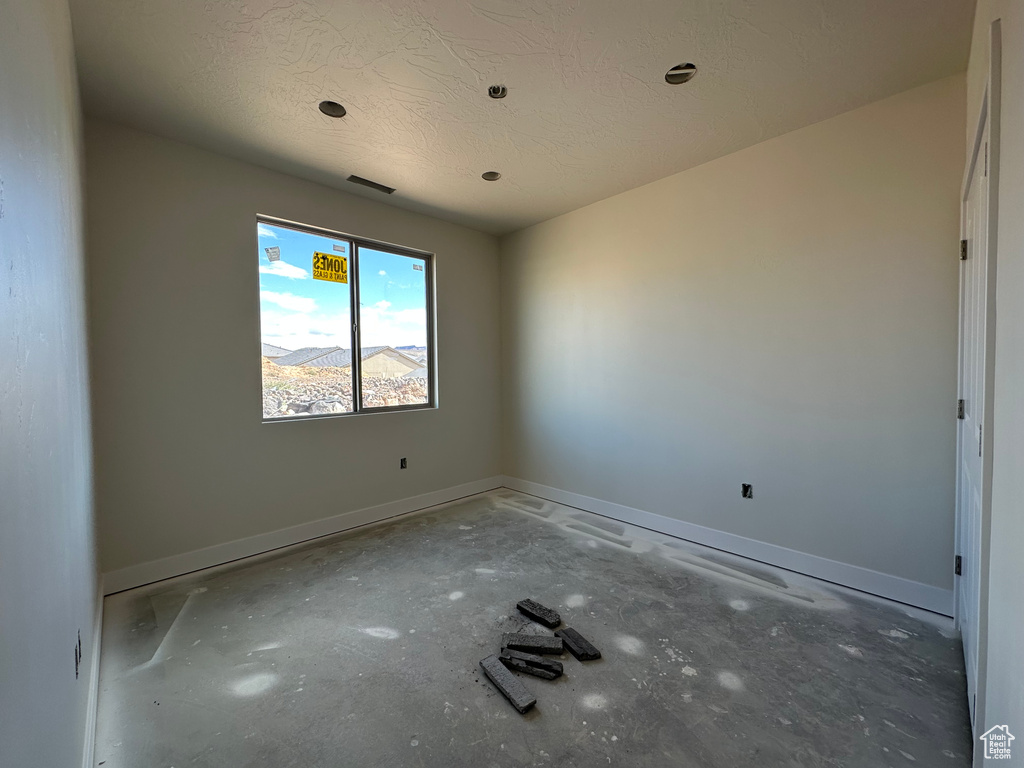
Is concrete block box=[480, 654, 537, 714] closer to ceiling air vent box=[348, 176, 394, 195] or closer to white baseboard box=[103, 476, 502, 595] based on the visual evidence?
white baseboard box=[103, 476, 502, 595]

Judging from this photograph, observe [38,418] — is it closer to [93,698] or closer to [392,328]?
[93,698]

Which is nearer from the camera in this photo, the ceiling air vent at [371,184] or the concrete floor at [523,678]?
the concrete floor at [523,678]

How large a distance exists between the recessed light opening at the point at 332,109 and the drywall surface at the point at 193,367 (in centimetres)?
106

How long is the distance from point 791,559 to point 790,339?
4.82 ft

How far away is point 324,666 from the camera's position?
1923 mm

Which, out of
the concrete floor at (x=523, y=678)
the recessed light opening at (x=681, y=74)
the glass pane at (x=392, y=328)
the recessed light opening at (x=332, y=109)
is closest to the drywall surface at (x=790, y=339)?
the concrete floor at (x=523, y=678)

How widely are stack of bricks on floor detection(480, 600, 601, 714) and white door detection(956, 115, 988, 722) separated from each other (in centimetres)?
142

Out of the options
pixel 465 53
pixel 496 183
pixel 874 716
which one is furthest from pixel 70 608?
pixel 496 183

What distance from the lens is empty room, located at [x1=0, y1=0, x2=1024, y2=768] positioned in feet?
4.17

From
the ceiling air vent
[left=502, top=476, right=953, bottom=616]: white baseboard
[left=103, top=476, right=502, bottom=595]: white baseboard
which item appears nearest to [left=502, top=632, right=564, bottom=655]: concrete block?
[left=502, top=476, right=953, bottom=616]: white baseboard

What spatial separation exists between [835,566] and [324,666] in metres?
2.97

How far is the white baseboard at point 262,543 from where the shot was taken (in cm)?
263

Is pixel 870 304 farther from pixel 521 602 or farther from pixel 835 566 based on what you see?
pixel 521 602

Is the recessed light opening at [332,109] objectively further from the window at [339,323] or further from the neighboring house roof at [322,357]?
the neighboring house roof at [322,357]
